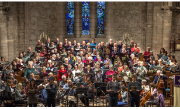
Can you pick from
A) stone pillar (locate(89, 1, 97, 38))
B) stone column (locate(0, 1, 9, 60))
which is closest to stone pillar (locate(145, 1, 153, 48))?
stone pillar (locate(89, 1, 97, 38))

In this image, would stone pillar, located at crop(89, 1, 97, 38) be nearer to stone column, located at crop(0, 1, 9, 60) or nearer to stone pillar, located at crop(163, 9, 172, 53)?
stone pillar, located at crop(163, 9, 172, 53)

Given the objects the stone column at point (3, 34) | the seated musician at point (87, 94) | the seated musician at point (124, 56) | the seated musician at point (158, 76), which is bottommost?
the seated musician at point (87, 94)

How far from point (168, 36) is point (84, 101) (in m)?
7.51

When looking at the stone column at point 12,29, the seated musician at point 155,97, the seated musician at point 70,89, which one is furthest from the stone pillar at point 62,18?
the seated musician at point 155,97

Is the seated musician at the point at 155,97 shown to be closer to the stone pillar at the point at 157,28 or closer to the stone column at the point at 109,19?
the stone pillar at the point at 157,28

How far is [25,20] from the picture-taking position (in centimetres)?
1512

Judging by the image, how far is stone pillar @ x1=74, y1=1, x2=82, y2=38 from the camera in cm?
1569

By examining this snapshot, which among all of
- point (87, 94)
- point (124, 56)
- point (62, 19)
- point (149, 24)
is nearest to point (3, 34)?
point (62, 19)

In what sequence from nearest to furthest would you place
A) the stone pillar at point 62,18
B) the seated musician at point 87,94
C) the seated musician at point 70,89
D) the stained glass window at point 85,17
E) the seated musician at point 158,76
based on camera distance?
the seated musician at point 87,94, the seated musician at point 70,89, the seated musician at point 158,76, the stone pillar at point 62,18, the stained glass window at point 85,17

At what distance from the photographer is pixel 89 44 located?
12.8 m

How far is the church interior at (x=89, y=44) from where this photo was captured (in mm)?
9719

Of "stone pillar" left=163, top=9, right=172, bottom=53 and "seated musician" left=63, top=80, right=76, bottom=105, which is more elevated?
"stone pillar" left=163, top=9, right=172, bottom=53

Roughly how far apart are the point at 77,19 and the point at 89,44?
340cm

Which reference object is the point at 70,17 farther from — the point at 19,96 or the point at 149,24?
the point at 19,96
